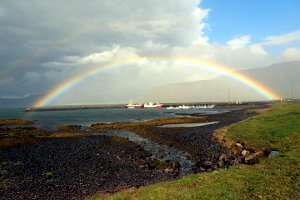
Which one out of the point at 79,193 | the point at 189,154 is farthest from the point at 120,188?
the point at 189,154

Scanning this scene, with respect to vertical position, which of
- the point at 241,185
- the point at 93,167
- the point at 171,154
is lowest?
the point at 171,154

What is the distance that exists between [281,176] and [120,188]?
12147 millimetres

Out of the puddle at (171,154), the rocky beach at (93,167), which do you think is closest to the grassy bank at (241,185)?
the rocky beach at (93,167)

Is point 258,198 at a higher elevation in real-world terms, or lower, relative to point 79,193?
higher

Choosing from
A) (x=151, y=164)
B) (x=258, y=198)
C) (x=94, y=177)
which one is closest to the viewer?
(x=258, y=198)

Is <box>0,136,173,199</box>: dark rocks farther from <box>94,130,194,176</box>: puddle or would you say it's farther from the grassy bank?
the grassy bank

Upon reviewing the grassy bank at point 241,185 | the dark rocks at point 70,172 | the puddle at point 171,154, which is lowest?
the puddle at point 171,154

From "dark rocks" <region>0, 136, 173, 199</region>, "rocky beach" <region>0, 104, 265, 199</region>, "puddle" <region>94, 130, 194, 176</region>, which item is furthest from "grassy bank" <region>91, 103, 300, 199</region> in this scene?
"puddle" <region>94, 130, 194, 176</region>

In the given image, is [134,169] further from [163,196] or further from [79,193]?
[163,196]

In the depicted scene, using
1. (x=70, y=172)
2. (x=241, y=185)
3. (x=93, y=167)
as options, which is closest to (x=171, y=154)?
(x=93, y=167)

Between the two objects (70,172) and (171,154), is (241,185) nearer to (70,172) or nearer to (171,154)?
(70,172)

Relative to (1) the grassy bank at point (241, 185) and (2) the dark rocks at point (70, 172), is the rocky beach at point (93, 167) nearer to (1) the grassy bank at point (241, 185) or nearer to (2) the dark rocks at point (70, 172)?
(2) the dark rocks at point (70, 172)

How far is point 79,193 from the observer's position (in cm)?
2127

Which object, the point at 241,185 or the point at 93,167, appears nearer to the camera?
the point at 241,185
